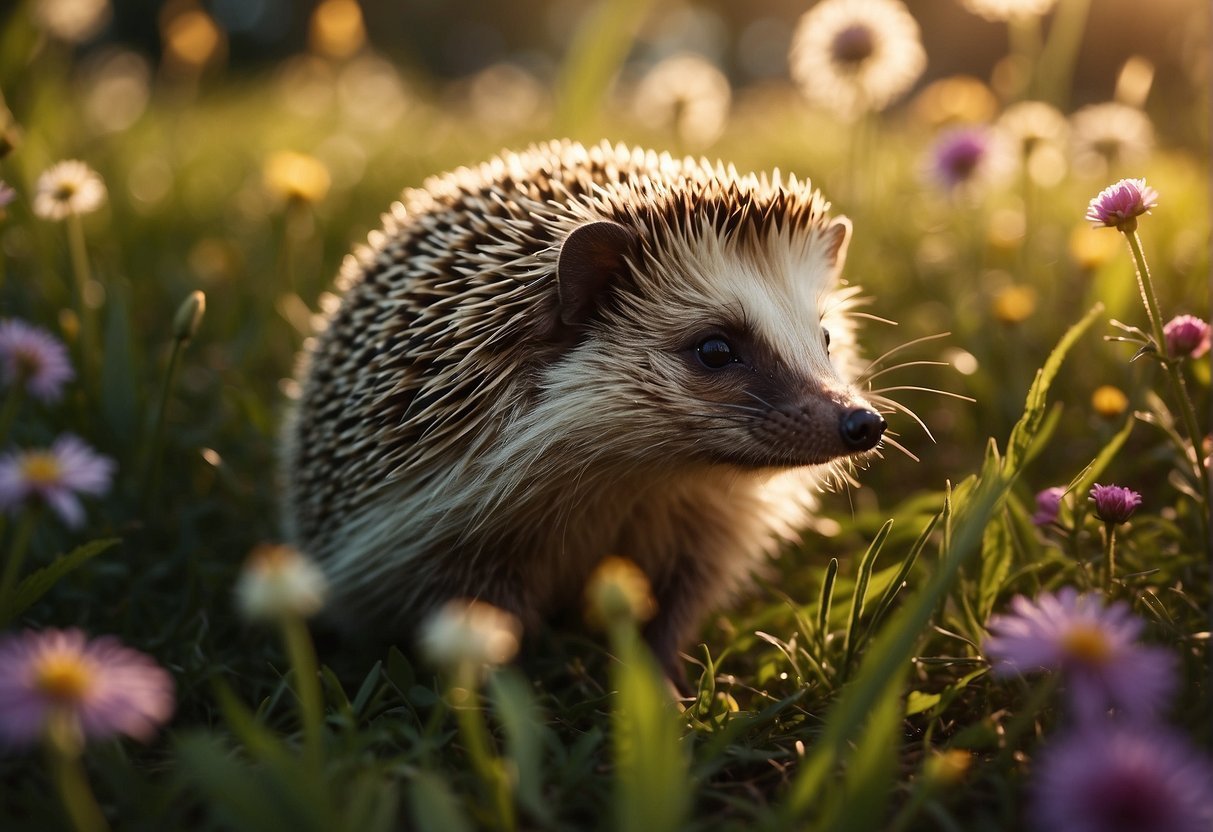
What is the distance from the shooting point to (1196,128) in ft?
16.2

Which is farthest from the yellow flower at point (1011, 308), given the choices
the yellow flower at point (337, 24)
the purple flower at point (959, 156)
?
the yellow flower at point (337, 24)

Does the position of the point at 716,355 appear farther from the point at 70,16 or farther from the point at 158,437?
the point at 70,16

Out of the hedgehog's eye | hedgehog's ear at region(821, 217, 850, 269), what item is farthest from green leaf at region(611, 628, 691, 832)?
hedgehog's ear at region(821, 217, 850, 269)

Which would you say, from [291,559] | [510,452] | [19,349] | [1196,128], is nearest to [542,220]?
[510,452]

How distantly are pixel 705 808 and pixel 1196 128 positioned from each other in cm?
440

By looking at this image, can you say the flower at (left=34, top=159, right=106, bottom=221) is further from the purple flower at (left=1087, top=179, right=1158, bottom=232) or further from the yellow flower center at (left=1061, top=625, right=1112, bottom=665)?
the yellow flower center at (left=1061, top=625, right=1112, bottom=665)

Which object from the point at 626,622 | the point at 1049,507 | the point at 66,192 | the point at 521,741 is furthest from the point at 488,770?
the point at 66,192

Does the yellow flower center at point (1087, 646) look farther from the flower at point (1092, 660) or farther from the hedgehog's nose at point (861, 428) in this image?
the hedgehog's nose at point (861, 428)

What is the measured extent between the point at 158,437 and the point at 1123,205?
243 centimetres

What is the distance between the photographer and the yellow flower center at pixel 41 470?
1.70 metres

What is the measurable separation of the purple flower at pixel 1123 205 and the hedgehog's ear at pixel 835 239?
918 mm

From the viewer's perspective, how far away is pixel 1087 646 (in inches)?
61.1

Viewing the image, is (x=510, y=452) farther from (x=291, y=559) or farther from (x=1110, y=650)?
(x=1110, y=650)

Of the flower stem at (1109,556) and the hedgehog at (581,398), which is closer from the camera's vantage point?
the flower stem at (1109,556)
